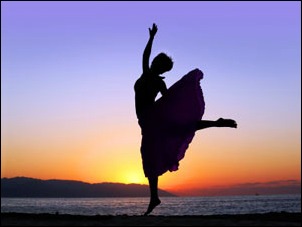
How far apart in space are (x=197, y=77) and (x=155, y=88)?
1.26 metres

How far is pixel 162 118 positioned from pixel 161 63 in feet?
4.02

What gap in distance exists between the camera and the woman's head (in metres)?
10.6

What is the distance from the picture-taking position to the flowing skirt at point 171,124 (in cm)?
1062

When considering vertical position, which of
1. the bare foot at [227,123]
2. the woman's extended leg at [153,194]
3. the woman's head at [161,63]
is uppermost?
the woman's head at [161,63]

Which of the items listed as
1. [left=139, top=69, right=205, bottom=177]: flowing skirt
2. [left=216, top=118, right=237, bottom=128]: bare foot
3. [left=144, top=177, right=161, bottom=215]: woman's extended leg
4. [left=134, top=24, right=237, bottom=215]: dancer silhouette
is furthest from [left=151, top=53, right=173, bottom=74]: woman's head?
[left=144, top=177, right=161, bottom=215]: woman's extended leg

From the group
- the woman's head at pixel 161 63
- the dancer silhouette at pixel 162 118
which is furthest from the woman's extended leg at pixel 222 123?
the woman's head at pixel 161 63

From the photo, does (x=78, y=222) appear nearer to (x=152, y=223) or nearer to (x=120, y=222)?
(x=120, y=222)

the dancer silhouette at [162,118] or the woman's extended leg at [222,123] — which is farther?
the dancer silhouette at [162,118]

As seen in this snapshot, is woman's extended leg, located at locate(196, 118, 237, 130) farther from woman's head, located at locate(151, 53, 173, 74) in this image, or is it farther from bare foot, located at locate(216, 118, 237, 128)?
woman's head, located at locate(151, 53, 173, 74)

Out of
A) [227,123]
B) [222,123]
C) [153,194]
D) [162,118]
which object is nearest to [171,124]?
[162,118]

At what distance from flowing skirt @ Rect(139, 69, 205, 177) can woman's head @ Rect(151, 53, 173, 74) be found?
1.97 ft

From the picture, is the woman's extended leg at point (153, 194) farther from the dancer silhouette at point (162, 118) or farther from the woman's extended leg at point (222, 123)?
the woman's extended leg at point (222, 123)

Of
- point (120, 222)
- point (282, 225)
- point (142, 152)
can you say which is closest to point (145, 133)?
point (142, 152)

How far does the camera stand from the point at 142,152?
10766mm
